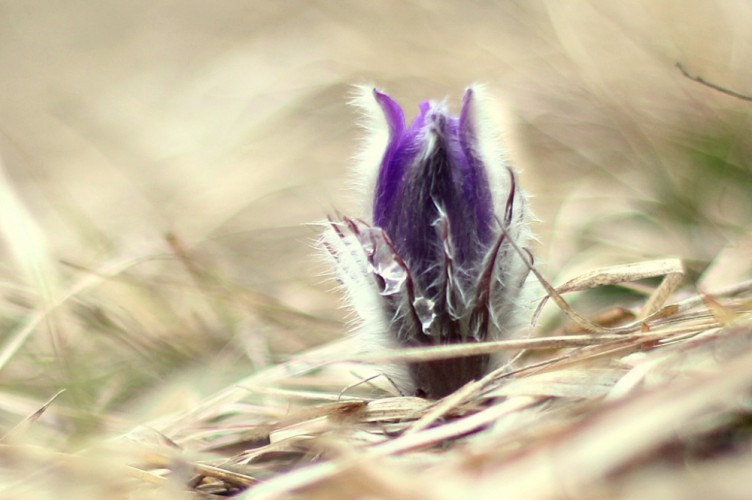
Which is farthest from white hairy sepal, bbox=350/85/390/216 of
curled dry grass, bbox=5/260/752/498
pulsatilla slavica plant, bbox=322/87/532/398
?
curled dry grass, bbox=5/260/752/498

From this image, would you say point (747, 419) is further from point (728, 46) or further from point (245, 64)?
point (245, 64)

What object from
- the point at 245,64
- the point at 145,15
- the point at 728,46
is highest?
the point at 145,15

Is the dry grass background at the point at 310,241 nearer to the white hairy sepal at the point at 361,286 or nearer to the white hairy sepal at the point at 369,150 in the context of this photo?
the white hairy sepal at the point at 361,286

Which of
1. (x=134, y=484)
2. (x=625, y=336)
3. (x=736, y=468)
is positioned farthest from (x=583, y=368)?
(x=134, y=484)

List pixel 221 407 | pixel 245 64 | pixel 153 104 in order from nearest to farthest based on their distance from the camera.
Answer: pixel 221 407, pixel 245 64, pixel 153 104

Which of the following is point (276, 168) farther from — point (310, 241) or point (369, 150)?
point (369, 150)

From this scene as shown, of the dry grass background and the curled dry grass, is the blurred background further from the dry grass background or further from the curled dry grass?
the curled dry grass
